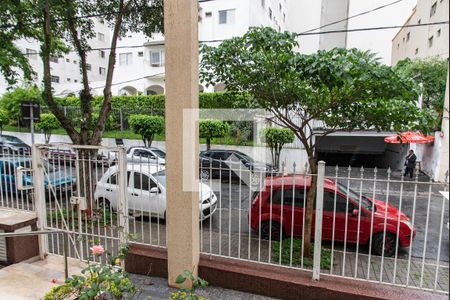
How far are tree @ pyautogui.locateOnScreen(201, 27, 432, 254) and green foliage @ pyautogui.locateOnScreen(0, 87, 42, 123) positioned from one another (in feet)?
65.1

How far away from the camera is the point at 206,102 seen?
1800 cm

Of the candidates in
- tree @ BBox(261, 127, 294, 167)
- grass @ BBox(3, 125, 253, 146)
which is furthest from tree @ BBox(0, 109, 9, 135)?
tree @ BBox(261, 127, 294, 167)

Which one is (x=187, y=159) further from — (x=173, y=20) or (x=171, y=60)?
(x=173, y=20)

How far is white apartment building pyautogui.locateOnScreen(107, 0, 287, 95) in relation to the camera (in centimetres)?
2077

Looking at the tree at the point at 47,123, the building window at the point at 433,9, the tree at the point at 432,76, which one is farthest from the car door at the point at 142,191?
the building window at the point at 433,9

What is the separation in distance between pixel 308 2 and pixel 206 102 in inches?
655

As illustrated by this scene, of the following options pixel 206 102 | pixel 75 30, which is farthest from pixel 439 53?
pixel 75 30

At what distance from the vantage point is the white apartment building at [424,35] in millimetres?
13140

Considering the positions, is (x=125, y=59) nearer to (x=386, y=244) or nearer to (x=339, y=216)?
(x=339, y=216)

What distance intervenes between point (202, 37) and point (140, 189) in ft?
67.4

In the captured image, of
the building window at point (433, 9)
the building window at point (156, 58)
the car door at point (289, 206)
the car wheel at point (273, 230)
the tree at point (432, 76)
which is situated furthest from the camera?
the building window at point (156, 58)

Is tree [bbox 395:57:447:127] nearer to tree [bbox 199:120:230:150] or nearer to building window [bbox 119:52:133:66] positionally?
tree [bbox 199:120:230:150]

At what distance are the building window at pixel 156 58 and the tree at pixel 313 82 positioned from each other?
70.5 ft

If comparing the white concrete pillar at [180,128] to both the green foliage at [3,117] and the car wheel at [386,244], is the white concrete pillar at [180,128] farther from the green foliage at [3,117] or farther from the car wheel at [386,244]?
the green foliage at [3,117]
